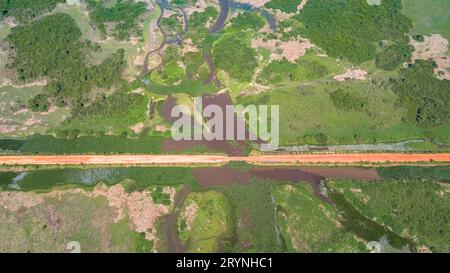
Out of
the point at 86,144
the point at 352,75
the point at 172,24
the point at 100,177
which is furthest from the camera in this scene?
the point at 172,24

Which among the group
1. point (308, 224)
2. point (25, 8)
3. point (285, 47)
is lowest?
point (308, 224)

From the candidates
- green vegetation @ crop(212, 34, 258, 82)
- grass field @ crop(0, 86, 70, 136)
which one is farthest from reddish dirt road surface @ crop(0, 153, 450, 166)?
green vegetation @ crop(212, 34, 258, 82)

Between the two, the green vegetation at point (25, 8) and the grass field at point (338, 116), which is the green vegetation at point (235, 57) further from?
the green vegetation at point (25, 8)

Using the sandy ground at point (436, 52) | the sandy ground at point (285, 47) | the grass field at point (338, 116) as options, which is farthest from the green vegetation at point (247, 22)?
the sandy ground at point (436, 52)

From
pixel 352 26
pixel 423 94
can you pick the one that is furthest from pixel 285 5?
pixel 423 94

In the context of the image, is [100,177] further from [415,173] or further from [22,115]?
[415,173]

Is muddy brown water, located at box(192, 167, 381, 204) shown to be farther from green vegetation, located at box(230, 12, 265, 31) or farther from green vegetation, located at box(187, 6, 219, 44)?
green vegetation, located at box(230, 12, 265, 31)
